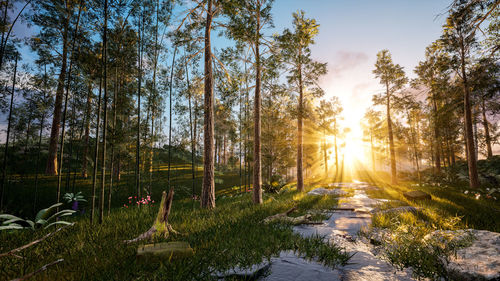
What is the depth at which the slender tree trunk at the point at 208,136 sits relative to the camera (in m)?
6.93

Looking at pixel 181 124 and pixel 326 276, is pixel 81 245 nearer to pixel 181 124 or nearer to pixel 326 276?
pixel 326 276

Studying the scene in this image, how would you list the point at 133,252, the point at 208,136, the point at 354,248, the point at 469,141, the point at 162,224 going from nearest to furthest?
the point at 133,252 < the point at 354,248 < the point at 162,224 < the point at 208,136 < the point at 469,141

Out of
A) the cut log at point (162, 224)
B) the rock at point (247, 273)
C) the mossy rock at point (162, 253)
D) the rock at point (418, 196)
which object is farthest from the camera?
the rock at point (418, 196)

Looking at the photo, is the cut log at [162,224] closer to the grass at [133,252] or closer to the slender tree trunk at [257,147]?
the grass at [133,252]

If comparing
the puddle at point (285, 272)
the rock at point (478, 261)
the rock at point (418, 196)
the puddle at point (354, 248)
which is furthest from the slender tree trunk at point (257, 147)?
the rock at point (418, 196)

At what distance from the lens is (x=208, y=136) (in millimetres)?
6992

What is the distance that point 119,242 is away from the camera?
10.1ft

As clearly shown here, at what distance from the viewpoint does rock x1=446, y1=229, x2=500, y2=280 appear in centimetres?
200

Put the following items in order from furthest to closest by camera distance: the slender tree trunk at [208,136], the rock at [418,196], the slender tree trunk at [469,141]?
the slender tree trunk at [469,141] → the rock at [418,196] → the slender tree trunk at [208,136]

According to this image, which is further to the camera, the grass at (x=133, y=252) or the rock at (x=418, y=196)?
the rock at (x=418, y=196)

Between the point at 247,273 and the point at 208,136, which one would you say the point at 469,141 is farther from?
the point at 247,273

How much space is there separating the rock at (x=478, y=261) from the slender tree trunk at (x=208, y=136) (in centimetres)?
607

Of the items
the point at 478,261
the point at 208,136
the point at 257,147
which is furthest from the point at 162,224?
the point at 257,147

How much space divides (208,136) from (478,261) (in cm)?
654
